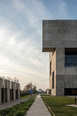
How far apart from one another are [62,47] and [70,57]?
195 inches

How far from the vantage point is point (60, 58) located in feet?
202

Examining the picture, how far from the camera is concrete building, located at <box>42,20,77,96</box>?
60.5m

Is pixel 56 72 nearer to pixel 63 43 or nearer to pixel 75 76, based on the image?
→ pixel 75 76

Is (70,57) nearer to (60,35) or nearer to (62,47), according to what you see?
(62,47)

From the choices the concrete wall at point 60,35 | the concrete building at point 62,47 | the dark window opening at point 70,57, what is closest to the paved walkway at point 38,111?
the concrete building at point 62,47

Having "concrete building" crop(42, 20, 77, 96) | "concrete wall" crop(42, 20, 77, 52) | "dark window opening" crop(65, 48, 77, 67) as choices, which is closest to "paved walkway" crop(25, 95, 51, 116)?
"concrete building" crop(42, 20, 77, 96)

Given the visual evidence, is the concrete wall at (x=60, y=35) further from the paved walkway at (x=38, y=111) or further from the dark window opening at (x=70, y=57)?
the paved walkway at (x=38, y=111)

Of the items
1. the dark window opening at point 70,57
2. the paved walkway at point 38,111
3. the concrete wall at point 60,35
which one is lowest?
the paved walkway at point 38,111

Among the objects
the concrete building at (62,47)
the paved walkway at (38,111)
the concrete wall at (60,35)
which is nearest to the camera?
the paved walkway at (38,111)

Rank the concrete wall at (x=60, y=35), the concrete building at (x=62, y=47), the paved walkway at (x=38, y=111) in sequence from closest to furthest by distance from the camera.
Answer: the paved walkway at (x=38, y=111) < the concrete building at (x=62, y=47) < the concrete wall at (x=60, y=35)

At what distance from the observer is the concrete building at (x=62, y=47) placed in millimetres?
60469

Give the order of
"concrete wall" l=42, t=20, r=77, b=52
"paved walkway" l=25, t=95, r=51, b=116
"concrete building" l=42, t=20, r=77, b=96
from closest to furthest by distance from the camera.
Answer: "paved walkway" l=25, t=95, r=51, b=116 < "concrete building" l=42, t=20, r=77, b=96 < "concrete wall" l=42, t=20, r=77, b=52

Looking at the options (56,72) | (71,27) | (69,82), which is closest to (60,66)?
(56,72)

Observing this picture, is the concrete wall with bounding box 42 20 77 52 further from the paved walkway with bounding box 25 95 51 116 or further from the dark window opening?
the paved walkway with bounding box 25 95 51 116
